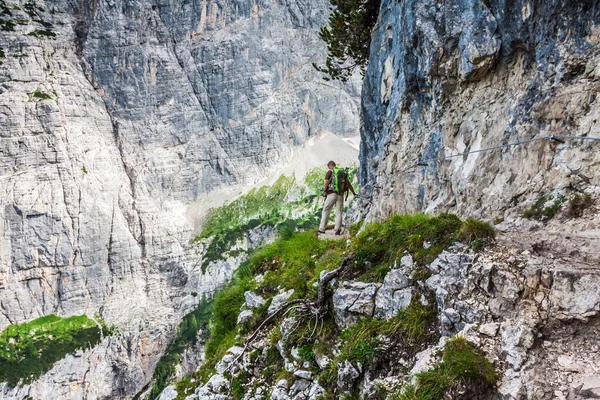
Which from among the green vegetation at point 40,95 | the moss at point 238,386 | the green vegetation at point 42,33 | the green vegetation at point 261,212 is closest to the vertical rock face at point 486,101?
the moss at point 238,386

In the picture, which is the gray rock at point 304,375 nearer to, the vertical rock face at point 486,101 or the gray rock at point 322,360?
the gray rock at point 322,360

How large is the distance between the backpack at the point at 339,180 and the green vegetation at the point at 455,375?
8.46 meters

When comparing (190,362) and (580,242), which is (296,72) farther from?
(580,242)

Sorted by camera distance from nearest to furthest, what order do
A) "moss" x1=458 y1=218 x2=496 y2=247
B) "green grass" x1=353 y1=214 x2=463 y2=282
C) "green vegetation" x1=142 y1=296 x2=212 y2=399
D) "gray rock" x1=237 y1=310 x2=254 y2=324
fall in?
"moss" x1=458 y1=218 x2=496 y2=247, "green grass" x1=353 y1=214 x2=463 y2=282, "gray rock" x1=237 y1=310 x2=254 y2=324, "green vegetation" x1=142 y1=296 x2=212 y2=399

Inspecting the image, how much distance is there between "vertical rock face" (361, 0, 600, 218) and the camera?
21.8ft

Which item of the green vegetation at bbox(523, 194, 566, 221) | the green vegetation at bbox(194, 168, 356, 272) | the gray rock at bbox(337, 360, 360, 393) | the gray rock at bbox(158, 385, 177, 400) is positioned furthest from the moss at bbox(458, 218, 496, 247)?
the green vegetation at bbox(194, 168, 356, 272)

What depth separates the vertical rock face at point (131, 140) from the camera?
196ft

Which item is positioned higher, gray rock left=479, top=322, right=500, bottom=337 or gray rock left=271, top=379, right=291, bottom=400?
gray rock left=479, top=322, right=500, bottom=337

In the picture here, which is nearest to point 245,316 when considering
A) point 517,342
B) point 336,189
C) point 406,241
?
point 406,241

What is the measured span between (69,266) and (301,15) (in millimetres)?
58523

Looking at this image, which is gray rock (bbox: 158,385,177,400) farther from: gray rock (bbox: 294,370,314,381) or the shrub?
A: the shrub

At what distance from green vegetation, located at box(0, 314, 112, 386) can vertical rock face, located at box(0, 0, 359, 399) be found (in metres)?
1.29

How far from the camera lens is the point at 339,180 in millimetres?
12266

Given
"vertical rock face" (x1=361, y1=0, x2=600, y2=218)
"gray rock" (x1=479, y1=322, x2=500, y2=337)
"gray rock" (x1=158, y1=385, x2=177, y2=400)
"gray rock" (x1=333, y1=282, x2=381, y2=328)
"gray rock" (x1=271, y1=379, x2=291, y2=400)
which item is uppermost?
"vertical rock face" (x1=361, y1=0, x2=600, y2=218)
